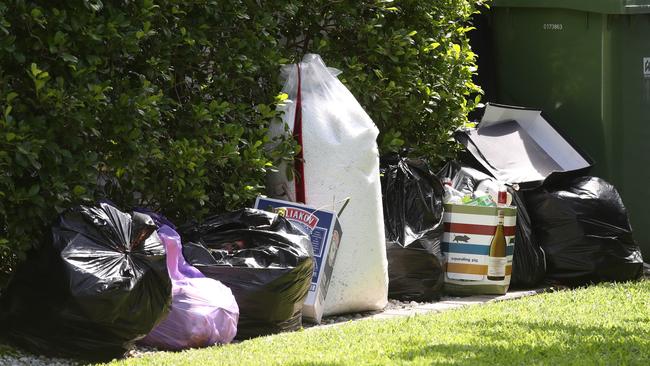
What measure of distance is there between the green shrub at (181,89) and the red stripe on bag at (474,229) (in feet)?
1.91

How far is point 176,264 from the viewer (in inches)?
221

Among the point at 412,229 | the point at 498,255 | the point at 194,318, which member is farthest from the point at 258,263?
the point at 498,255

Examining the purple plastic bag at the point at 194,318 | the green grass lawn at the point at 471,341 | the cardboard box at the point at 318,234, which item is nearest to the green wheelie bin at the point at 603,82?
the green grass lawn at the point at 471,341

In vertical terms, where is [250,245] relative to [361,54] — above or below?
below

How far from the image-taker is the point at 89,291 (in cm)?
489

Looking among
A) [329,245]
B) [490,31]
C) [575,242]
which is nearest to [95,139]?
[329,245]

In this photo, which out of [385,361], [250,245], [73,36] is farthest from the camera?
[250,245]

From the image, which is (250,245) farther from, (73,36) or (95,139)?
(73,36)

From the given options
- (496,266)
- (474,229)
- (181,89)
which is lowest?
(496,266)

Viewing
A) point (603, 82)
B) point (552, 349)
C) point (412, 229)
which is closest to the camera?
point (552, 349)

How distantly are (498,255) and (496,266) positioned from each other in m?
0.07

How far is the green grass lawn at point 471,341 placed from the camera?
4918 millimetres

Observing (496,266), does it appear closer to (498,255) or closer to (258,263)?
(498,255)

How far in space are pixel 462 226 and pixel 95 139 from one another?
2.51 metres
